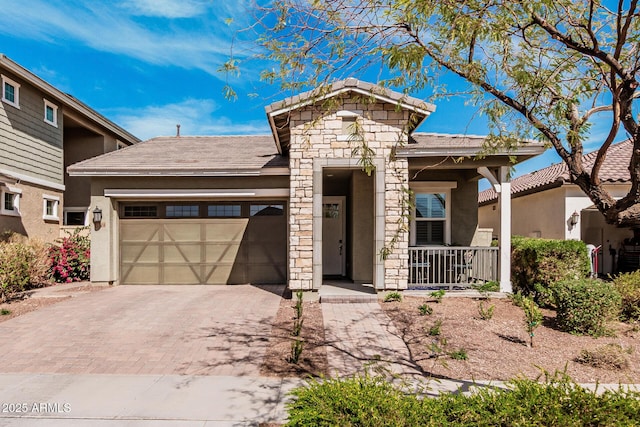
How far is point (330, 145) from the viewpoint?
910 cm

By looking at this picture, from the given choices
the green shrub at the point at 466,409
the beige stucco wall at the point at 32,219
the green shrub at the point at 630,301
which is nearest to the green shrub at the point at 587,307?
the green shrub at the point at 630,301

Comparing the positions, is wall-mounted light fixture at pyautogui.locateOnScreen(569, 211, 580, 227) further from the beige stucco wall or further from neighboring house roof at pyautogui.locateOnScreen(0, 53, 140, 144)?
neighboring house roof at pyautogui.locateOnScreen(0, 53, 140, 144)

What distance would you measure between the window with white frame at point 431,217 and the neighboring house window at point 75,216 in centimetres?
1323

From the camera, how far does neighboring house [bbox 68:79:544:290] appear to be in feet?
29.8

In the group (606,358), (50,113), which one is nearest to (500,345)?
(606,358)

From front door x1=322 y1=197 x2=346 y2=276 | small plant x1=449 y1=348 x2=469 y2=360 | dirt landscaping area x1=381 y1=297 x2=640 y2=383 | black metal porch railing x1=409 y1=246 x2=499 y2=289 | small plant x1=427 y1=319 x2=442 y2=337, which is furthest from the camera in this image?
front door x1=322 y1=197 x2=346 y2=276

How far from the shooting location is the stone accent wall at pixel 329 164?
9047 mm

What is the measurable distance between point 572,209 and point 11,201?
1783 centimetres

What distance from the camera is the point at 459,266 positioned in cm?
1011

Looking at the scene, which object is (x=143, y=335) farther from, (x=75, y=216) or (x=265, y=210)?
(x=75, y=216)

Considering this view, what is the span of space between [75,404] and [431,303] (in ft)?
23.0

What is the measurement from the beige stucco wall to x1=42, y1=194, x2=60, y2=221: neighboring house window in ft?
0.36

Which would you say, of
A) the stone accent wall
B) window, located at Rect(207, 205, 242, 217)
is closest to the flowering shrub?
window, located at Rect(207, 205, 242, 217)

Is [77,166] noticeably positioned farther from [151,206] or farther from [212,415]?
[212,415]
